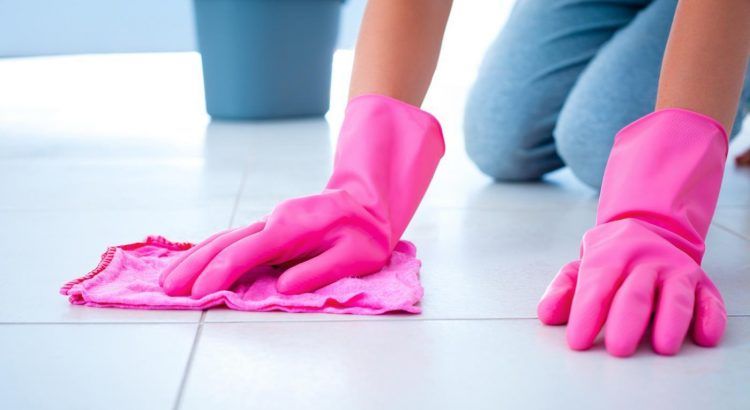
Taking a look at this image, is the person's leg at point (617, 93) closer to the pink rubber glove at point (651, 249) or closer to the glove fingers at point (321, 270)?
the pink rubber glove at point (651, 249)

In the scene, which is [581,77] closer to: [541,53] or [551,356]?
[541,53]

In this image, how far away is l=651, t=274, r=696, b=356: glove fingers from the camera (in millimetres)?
690

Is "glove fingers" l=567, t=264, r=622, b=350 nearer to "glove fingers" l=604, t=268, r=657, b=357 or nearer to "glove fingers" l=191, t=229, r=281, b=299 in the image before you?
"glove fingers" l=604, t=268, r=657, b=357

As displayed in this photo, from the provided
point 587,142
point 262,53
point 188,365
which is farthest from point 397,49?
point 262,53

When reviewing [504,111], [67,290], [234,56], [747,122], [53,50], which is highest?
[67,290]

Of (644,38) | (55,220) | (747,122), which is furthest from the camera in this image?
(747,122)

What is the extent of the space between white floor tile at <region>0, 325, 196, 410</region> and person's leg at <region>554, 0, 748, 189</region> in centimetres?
82

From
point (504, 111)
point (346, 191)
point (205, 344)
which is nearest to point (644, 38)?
point (504, 111)

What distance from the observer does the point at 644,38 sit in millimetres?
1375

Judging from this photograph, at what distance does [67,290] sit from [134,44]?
4.36 metres

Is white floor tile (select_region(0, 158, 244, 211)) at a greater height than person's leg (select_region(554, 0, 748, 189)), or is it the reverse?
person's leg (select_region(554, 0, 748, 189))

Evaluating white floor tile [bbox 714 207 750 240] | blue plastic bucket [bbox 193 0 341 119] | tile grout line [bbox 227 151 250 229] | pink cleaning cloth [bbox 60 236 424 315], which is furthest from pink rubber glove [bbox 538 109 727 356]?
blue plastic bucket [bbox 193 0 341 119]

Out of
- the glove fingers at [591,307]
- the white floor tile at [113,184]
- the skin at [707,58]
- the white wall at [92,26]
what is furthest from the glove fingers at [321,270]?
the white wall at [92,26]

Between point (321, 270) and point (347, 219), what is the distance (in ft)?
0.20
